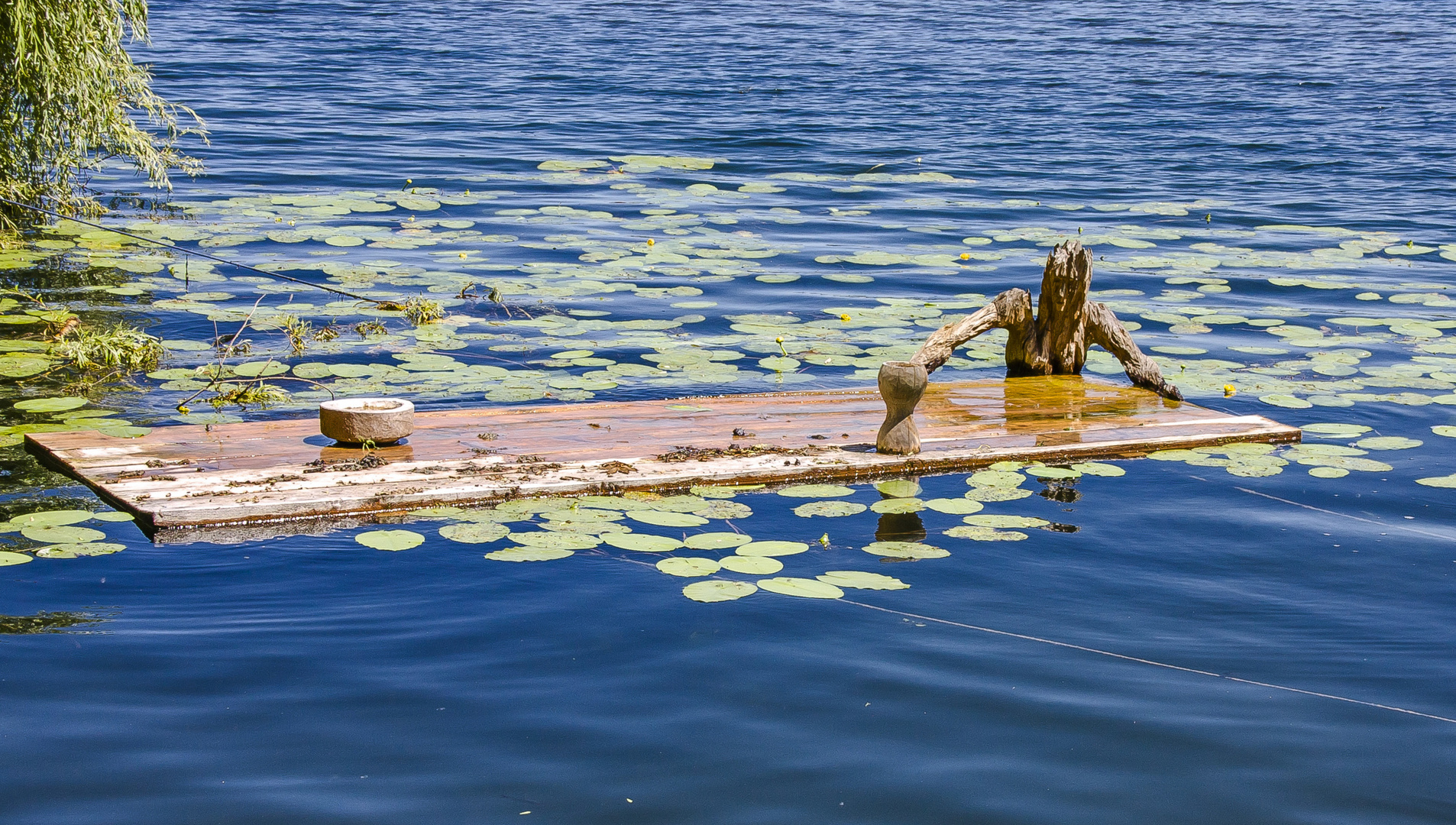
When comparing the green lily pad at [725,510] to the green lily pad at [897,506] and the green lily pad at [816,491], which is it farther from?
the green lily pad at [897,506]

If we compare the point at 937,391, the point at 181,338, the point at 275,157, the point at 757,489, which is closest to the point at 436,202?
the point at 275,157

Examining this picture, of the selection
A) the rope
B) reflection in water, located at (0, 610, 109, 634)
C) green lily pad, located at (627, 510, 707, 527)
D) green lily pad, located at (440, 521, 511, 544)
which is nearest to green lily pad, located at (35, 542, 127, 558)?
reflection in water, located at (0, 610, 109, 634)

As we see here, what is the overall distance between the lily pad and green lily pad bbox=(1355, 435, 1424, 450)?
10.3 feet

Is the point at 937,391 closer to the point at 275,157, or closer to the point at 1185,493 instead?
the point at 1185,493

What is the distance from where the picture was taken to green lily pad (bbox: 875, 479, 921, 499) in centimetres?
507

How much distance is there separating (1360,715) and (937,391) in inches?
118

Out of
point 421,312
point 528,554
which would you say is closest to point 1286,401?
point 528,554

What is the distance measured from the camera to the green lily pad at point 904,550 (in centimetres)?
451

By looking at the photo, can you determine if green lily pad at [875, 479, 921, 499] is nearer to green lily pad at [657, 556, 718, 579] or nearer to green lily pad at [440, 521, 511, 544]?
green lily pad at [657, 556, 718, 579]

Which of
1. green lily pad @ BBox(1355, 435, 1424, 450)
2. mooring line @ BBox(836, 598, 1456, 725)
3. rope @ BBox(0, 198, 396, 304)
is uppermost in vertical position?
rope @ BBox(0, 198, 396, 304)

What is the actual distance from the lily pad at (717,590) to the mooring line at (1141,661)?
0.31 m

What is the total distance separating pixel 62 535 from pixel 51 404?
167 centimetres

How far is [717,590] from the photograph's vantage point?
158 inches

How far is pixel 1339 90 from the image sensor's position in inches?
713
